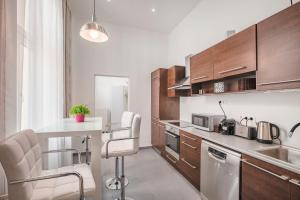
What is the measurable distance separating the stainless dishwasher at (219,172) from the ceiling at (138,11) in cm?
286

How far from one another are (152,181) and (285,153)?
6.12 ft

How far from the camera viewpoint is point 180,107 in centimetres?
394

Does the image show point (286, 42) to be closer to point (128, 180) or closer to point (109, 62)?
point (128, 180)

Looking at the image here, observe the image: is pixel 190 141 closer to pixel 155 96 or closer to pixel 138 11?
pixel 155 96

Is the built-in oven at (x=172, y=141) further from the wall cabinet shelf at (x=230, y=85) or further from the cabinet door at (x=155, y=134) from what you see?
the wall cabinet shelf at (x=230, y=85)

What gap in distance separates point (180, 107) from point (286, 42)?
2.75m

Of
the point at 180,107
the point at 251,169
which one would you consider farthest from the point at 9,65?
the point at 180,107

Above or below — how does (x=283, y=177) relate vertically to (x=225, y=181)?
above

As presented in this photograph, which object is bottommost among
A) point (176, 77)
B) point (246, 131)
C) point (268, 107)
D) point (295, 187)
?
point (295, 187)

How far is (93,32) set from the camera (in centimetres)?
211

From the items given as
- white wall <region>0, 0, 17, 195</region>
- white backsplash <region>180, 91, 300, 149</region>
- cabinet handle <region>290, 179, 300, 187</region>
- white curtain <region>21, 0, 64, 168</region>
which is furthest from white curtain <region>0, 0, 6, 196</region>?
A: white backsplash <region>180, 91, 300, 149</region>

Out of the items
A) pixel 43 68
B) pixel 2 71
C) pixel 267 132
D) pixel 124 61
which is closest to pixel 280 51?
pixel 267 132

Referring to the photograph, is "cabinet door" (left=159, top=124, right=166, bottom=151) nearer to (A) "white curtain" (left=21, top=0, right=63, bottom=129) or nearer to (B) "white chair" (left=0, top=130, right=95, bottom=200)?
(A) "white curtain" (left=21, top=0, right=63, bottom=129)

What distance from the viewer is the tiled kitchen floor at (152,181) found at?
2.18 meters
